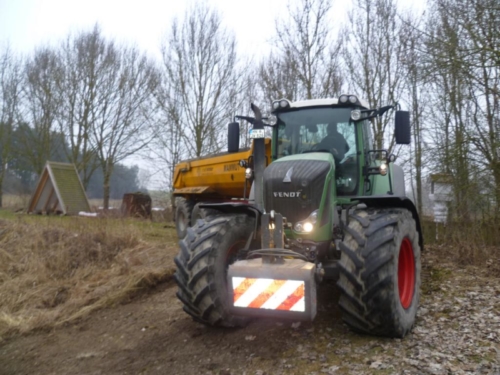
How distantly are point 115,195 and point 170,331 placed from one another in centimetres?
4230

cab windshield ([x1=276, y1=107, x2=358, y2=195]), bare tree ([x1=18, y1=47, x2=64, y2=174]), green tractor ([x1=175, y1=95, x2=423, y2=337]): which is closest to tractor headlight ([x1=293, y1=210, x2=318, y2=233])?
green tractor ([x1=175, y1=95, x2=423, y2=337])

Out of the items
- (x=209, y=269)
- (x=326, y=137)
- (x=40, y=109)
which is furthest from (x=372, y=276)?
(x=40, y=109)

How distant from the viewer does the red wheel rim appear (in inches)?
175

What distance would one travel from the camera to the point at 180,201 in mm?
12305

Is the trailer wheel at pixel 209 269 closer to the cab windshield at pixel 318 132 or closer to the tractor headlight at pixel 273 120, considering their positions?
the cab windshield at pixel 318 132

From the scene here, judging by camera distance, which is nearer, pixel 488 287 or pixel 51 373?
pixel 51 373

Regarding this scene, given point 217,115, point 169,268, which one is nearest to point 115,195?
point 217,115

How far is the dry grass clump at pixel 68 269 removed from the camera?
6.18 m

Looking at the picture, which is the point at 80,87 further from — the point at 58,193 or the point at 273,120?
the point at 273,120

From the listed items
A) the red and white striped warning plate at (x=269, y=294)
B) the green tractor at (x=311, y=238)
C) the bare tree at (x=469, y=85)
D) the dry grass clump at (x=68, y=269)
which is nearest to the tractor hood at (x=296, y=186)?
the green tractor at (x=311, y=238)

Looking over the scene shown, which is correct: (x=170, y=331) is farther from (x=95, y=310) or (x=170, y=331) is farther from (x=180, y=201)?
(x=180, y=201)

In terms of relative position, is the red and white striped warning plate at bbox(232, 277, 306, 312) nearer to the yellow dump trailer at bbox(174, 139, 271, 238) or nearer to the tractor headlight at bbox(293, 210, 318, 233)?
the tractor headlight at bbox(293, 210, 318, 233)

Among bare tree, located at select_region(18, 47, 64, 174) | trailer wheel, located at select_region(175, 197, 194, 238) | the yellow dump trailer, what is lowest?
trailer wheel, located at select_region(175, 197, 194, 238)

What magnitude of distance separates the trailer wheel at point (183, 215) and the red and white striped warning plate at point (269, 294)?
7769 millimetres
